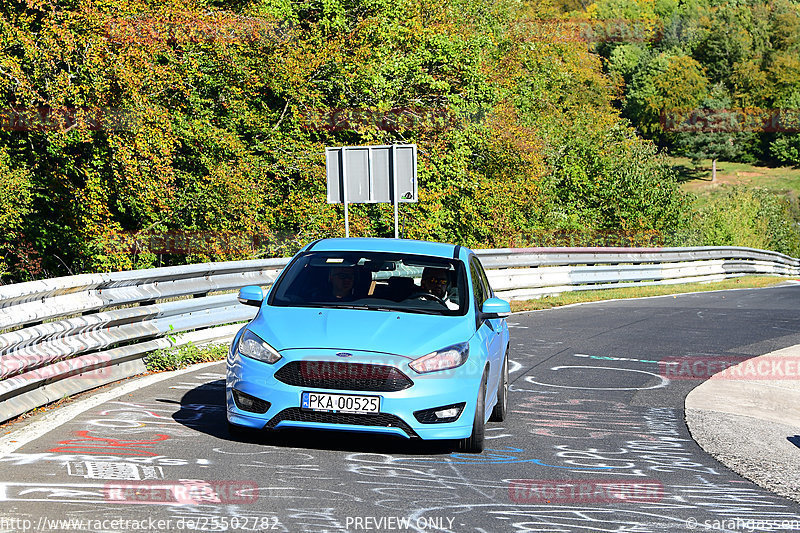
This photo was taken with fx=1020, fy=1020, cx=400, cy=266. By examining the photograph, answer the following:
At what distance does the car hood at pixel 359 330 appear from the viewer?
6.88 m

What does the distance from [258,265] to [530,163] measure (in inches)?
1158

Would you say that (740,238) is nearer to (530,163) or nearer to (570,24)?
(530,163)

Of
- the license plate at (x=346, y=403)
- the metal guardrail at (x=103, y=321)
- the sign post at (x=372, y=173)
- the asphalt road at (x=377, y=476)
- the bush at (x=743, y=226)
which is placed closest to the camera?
the asphalt road at (x=377, y=476)

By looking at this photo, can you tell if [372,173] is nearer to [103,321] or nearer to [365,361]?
[103,321]

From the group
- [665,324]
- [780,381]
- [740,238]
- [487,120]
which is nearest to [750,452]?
[780,381]

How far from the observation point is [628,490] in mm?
6125

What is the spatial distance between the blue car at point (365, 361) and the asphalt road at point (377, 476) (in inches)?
10.2

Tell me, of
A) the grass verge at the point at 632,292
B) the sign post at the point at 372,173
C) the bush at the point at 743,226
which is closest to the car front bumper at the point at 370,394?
the sign post at the point at 372,173

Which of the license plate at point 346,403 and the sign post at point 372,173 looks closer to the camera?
the license plate at point 346,403

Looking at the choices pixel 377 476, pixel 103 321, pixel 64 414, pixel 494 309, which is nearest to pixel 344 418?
pixel 377 476

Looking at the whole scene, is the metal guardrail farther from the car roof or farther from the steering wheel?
the steering wheel

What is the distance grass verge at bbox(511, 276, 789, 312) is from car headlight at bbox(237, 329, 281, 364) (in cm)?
1329

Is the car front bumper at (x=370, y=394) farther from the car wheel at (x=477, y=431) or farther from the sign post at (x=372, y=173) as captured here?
the sign post at (x=372, y=173)

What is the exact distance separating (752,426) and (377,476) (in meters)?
3.79
